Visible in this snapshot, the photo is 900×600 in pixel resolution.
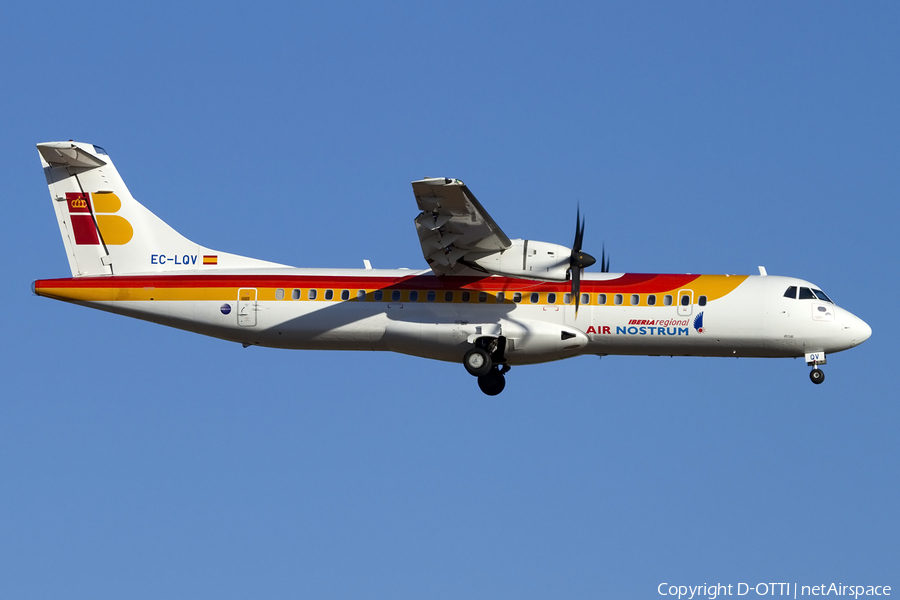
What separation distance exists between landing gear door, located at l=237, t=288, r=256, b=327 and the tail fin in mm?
1208

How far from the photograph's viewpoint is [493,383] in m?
25.8

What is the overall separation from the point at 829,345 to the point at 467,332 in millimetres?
8735

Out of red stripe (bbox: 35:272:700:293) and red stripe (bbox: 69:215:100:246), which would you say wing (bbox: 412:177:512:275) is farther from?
red stripe (bbox: 69:215:100:246)

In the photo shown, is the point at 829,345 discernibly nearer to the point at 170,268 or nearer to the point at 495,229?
the point at 495,229

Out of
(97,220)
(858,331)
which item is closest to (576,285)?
(858,331)

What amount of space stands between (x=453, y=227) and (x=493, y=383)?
5.07 m

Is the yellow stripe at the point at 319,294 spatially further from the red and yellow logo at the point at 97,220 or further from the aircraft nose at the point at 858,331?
the aircraft nose at the point at 858,331

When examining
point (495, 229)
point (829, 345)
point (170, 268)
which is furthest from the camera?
point (170, 268)

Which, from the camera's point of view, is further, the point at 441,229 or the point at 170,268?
the point at 170,268

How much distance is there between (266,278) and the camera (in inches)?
989

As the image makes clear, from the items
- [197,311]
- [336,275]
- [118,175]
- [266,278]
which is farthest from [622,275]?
[118,175]

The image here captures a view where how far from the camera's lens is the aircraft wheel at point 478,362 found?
934 inches

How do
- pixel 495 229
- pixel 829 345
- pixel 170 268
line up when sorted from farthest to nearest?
pixel 170 268 < pixel 829 345 < pixel 495 229

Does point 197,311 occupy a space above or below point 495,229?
below
